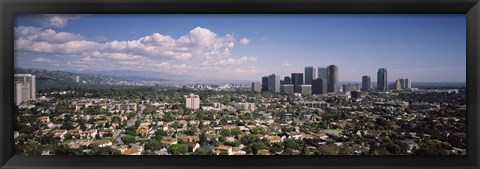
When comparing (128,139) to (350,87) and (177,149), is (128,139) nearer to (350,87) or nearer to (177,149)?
(177,149)

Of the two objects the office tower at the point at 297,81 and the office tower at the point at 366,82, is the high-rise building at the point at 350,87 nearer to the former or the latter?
the office tower at the point at 366,82

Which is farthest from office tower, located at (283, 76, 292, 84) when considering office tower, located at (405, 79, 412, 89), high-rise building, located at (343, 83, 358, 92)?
office tower, located at (405, 79, 412, 89)

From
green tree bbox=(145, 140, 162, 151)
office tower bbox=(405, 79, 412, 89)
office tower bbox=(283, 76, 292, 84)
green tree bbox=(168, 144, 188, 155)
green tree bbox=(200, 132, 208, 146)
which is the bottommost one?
green tree bbox=(168, 144, 188, 155)

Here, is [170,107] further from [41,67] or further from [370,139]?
[370,139]

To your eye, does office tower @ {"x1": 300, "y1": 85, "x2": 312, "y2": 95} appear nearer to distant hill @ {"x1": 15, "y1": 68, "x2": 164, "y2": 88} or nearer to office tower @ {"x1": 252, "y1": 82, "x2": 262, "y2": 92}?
office tower @ {"x1": 252, "y1": 82, "x2": 262, "y2": 92}

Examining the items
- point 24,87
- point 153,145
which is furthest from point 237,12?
point 24,87

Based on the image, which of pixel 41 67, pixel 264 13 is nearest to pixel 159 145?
pixel 41 67
